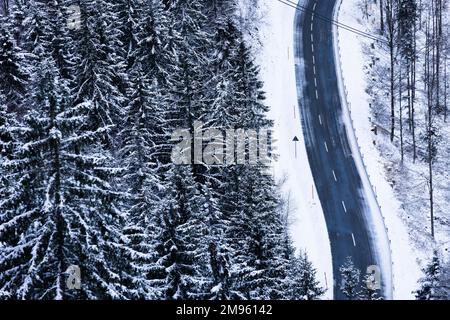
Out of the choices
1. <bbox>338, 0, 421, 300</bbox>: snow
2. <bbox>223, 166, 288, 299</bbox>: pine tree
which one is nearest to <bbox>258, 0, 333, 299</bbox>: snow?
<bbox>338, 0, 421, 300</bbox>: snow

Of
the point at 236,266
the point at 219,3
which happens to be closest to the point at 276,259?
the point at 236,266

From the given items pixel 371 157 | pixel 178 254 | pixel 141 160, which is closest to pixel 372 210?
pixel 371 157

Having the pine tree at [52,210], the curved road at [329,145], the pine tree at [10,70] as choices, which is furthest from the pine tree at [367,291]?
the pine tree at [10,70]

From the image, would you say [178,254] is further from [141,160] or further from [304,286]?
[141,160]

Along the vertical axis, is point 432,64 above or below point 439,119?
above

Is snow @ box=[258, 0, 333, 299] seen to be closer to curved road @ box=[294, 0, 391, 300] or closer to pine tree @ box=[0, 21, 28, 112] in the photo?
curved road @ box=[294, 0, 391, 300]

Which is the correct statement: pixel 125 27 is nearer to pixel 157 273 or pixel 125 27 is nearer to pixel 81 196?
pixel 157 273
